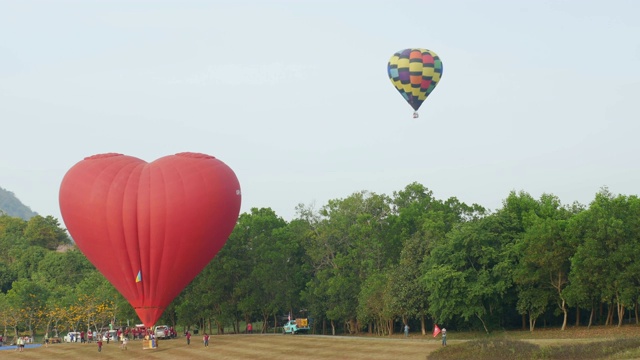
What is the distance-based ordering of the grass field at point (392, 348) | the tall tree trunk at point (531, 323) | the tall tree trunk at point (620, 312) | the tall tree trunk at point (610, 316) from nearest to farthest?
1. the grass field at point (392, 348)
2. the tall tree trunk at point (620, 312)
3. the tall tree trunk at point (610, 316)
4. the tall tree trunk at point (531, 323)

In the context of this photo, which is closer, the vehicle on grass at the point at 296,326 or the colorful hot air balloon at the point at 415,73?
the colorful hot air balloon at the point at 415,73

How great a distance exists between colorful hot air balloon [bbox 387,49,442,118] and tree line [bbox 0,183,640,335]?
44.3ft

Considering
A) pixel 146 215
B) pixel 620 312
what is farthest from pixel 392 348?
pixel 146 215

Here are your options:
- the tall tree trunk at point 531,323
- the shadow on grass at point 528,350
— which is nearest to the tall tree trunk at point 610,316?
the tall tree trunk at point 531,323

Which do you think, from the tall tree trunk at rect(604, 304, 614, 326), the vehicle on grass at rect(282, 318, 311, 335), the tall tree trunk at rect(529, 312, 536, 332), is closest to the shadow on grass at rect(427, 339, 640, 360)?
the tall tree trunk at rect(529, 312, 536, 332)

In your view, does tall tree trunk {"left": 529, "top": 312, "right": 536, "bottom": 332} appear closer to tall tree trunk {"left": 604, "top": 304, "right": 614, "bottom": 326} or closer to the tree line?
the tree line

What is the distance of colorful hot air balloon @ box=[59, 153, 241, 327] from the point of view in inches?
2589

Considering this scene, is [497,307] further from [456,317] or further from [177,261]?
[177,261]

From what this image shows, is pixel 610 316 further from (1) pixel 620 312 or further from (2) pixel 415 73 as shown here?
(2) pixel 415 73

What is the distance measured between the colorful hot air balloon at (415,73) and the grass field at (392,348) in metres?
22.6

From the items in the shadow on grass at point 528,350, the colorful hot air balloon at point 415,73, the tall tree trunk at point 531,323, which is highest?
the colorful hot air balloon at point 415,73

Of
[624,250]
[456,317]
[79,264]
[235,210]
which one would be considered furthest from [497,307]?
[79,264]

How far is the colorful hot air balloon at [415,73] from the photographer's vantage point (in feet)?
253

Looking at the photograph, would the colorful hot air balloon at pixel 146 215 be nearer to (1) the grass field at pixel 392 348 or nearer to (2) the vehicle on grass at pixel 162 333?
(1) the grass field at pixel 392 348
